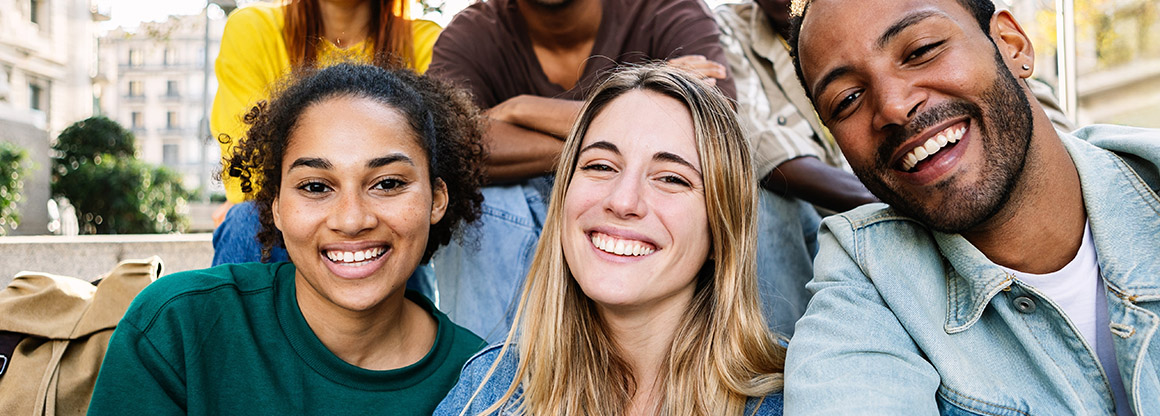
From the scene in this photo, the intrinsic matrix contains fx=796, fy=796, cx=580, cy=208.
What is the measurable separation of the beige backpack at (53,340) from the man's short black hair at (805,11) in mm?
2236

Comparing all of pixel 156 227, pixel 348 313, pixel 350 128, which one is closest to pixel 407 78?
pixel 350 128

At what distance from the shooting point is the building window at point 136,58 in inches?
3414

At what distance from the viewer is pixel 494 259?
303 centimetres

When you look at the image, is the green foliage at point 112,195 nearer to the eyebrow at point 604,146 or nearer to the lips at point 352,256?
the lips at point 352,256

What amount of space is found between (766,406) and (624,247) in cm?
54

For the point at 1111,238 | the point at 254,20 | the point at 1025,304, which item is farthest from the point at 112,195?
the point at 1111,238

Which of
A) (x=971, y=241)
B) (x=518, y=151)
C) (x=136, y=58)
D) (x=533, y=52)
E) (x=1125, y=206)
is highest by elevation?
(x=136, y=58)

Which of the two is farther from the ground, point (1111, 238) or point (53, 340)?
point (1111, 238)

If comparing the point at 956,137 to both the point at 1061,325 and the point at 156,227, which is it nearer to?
the point at 1061,325

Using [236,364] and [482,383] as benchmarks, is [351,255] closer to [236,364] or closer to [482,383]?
[236,364]

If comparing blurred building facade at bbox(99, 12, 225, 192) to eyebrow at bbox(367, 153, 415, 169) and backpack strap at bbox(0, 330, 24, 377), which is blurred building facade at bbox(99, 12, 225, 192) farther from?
eyebrow at bbox(367, 153, 415, 169)

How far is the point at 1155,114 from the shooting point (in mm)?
9344

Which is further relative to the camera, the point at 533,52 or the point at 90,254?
the point at 90,254

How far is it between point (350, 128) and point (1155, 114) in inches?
401
